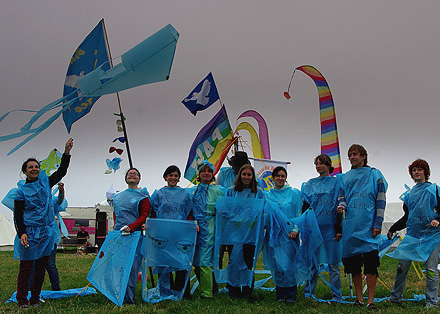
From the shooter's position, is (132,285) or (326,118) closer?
(132,285)

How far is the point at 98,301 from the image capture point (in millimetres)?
4465

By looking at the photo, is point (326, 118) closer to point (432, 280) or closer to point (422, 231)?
point (422, 231)

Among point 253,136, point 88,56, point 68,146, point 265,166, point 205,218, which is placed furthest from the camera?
point 253,136

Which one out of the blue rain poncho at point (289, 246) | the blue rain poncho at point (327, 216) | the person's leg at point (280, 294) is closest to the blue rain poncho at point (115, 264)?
the blue rain poncho at point (289, 246)

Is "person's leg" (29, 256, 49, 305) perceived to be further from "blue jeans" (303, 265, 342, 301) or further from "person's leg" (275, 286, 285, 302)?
"blue jeans" (303, 265, 342, 301)

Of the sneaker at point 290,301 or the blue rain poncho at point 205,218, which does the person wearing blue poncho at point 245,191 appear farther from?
the sneaker at point 290,301

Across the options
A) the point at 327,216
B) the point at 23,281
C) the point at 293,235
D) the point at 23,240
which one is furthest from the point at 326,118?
Answer: the point at 23,281

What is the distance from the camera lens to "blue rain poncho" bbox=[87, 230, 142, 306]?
13.9 feet

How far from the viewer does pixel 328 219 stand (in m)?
4.47

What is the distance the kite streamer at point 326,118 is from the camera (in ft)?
20.6

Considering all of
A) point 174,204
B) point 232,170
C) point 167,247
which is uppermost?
point 232,170

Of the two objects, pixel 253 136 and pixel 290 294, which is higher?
pixel 253 136

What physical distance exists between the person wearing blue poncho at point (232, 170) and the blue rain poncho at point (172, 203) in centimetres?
101

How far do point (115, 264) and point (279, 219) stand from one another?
6.02ft
